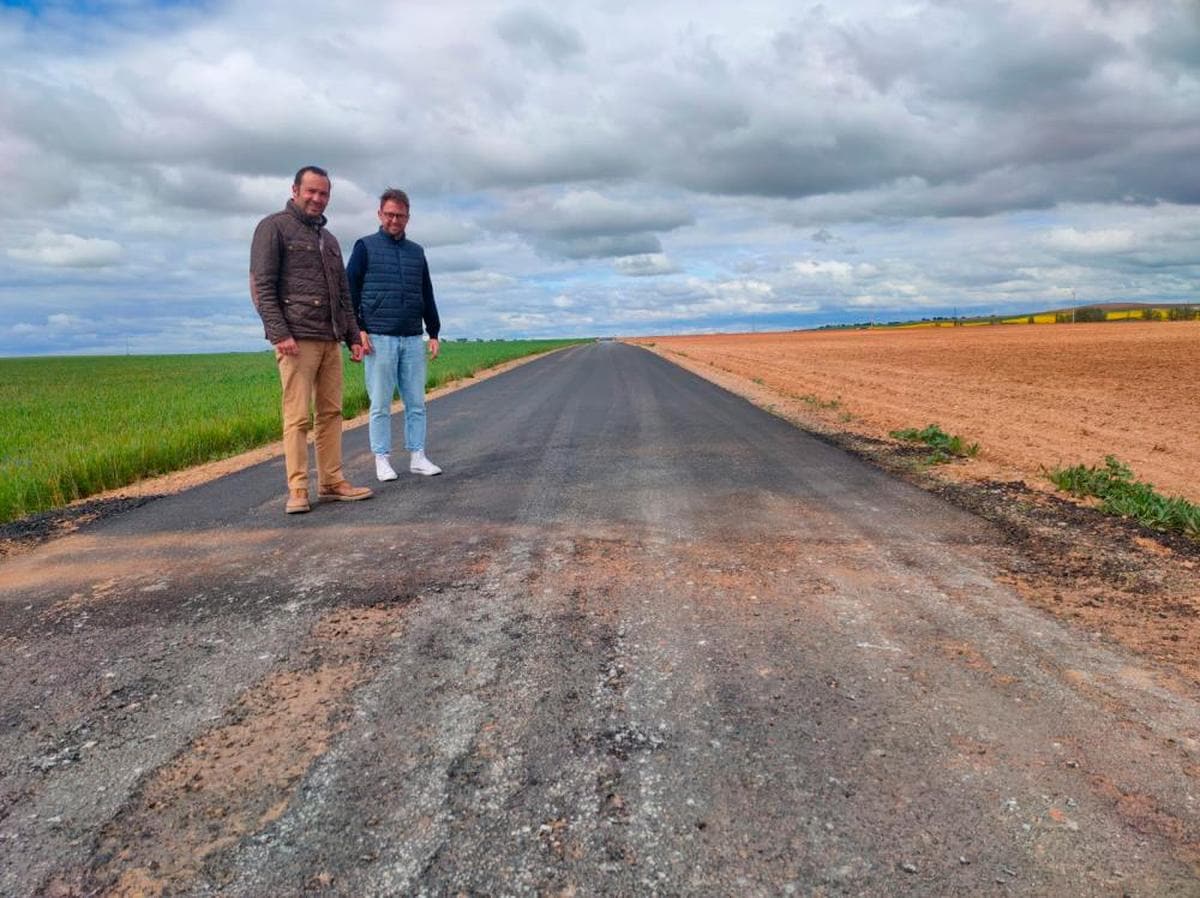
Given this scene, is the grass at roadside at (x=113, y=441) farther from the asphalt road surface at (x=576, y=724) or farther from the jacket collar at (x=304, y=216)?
the jacket collar at (x=304, y=216)

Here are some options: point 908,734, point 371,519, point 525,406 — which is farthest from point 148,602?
point 525,406

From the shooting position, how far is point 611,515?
4836 mm

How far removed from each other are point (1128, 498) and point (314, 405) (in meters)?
5.80

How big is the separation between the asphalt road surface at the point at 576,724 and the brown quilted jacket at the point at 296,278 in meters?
1.56

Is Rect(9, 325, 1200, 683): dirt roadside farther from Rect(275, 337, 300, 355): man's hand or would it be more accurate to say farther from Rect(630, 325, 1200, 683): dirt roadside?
Rect(275, 337, 300, 355): man's hand

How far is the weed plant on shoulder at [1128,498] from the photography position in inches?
180

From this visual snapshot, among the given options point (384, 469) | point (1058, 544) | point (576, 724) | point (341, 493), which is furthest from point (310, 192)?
point (1058, 544)

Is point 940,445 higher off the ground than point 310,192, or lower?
lower

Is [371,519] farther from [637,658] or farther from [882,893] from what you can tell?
[882,893]

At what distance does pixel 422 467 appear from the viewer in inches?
253

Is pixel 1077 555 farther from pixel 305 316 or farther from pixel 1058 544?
pixel 305 316

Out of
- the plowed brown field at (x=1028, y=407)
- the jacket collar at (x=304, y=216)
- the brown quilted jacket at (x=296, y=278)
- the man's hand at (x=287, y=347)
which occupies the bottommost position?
the plowed brown field at (x=1028, y=407)

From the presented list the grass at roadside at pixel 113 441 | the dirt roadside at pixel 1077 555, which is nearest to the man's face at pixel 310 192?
the grass at roadside at pixel 113 441

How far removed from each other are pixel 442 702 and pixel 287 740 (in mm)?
460
